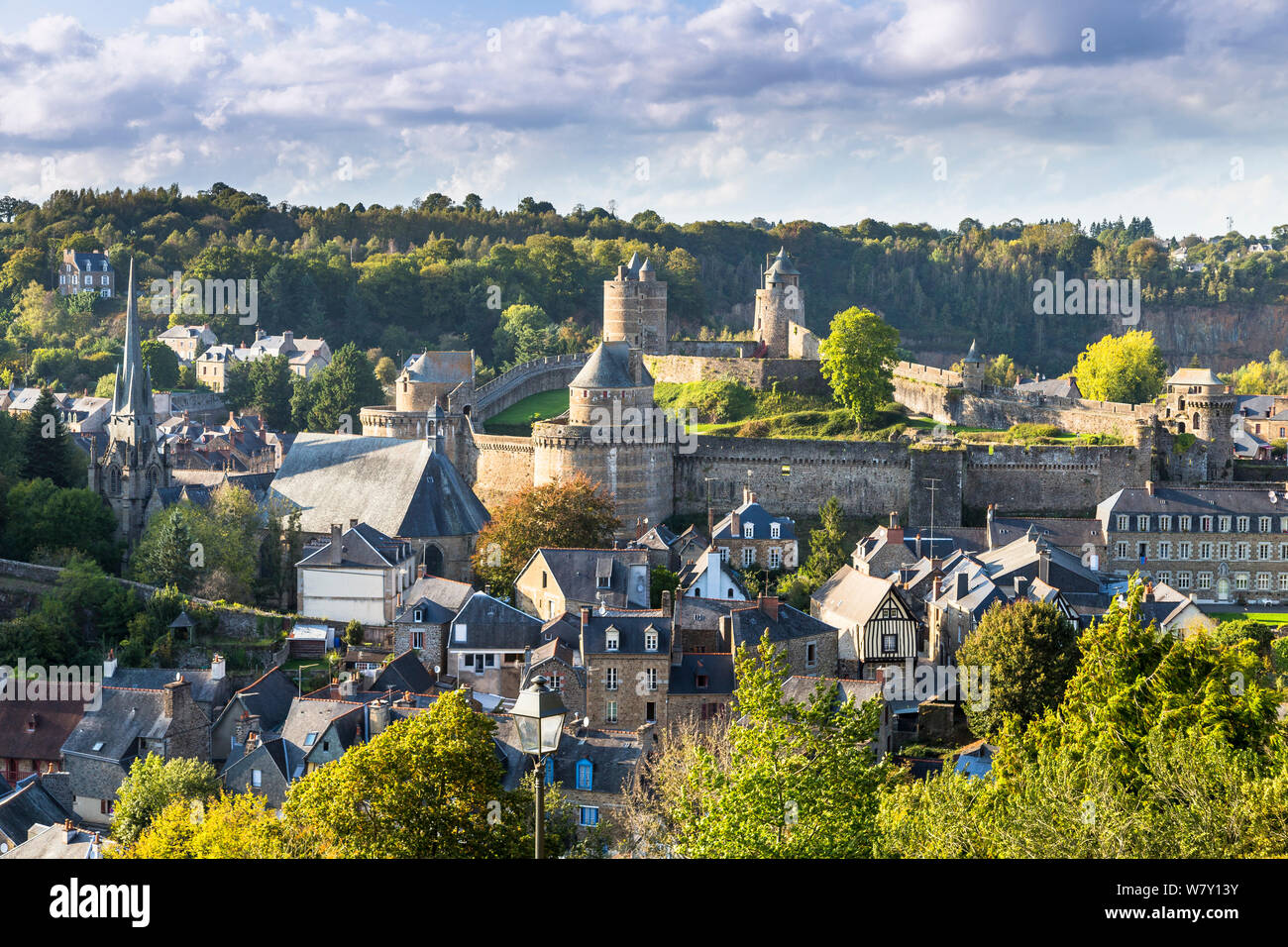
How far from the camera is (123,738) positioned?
28719mm

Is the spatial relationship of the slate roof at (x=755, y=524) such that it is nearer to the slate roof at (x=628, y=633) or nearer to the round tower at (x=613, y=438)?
the round tower at (x=613, y=438)

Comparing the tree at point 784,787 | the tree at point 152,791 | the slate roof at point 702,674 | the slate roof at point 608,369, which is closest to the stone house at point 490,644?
the slate roof at point 702,674

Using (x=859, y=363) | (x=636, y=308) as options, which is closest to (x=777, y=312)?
(x=636, y=308)

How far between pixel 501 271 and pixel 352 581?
4749cm

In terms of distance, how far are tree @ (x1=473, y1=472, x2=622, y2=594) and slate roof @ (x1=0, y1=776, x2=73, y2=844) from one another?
13938 millimetres

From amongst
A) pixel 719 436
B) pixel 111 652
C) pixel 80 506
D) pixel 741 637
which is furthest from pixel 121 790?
pixel 719 436

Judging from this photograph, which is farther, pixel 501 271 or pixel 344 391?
pixel 501 271

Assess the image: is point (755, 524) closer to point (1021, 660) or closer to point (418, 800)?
point (1021, 660)

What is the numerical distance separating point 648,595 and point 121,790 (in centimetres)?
1456

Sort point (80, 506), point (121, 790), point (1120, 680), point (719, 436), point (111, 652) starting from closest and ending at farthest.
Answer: point (1120, 680)
point (121, 790)
point (111, 652)
point (80, 506)
point (719, 436)

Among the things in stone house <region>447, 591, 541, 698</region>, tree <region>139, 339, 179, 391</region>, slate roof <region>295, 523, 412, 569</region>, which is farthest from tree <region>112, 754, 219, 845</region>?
tree <region>139, 339, 179, 391</region>
